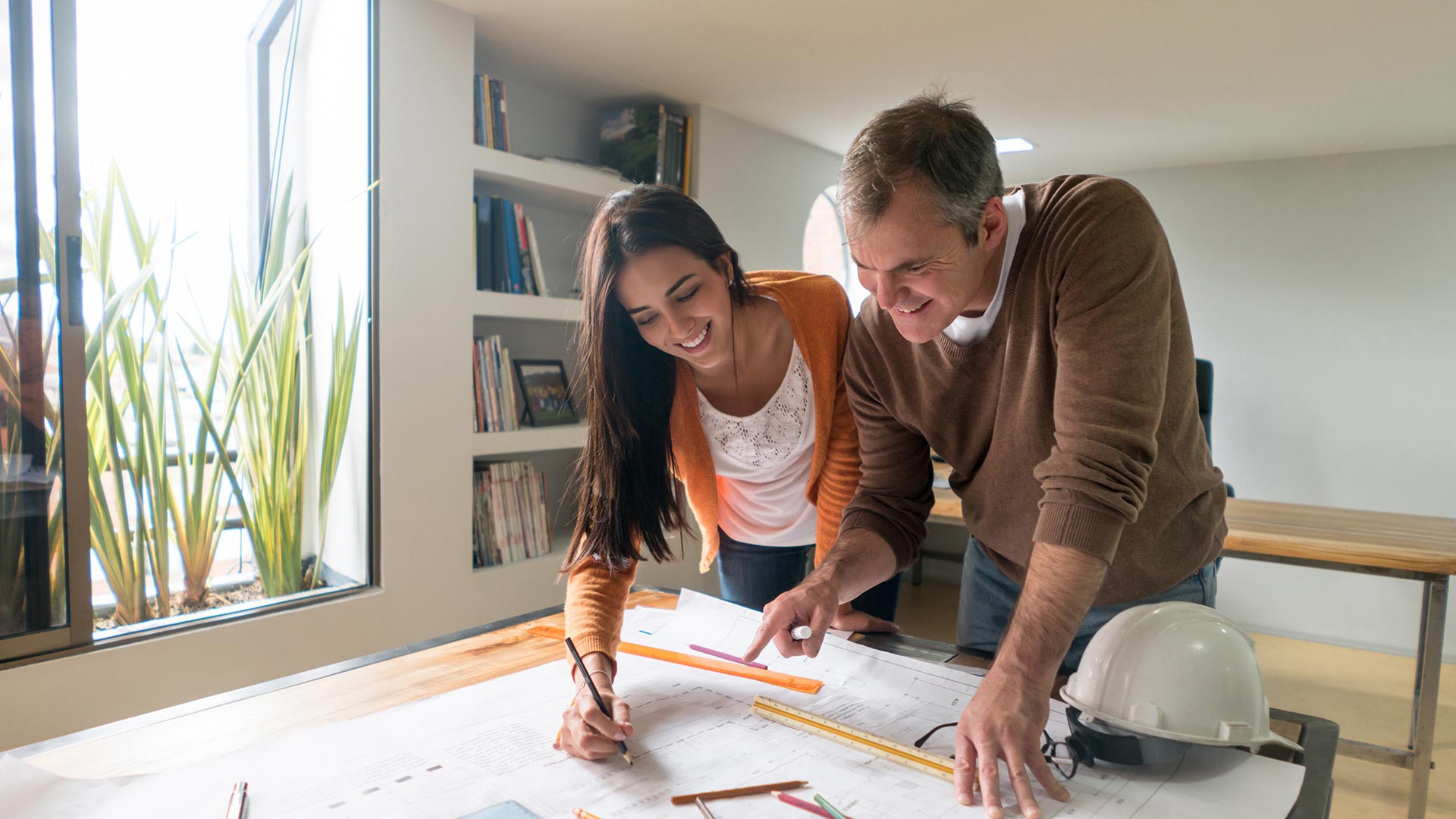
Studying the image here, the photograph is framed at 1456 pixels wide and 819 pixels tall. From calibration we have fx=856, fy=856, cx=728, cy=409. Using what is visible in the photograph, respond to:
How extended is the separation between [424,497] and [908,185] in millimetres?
2147

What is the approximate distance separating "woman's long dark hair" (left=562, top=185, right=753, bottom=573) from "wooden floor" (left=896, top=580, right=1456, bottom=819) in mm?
2227

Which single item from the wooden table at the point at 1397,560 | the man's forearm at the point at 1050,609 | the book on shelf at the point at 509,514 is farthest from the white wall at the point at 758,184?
the man's forearm at the point at 1050,609

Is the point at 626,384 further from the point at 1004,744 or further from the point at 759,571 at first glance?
the point at 1004,744

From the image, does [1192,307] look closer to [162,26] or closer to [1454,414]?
[1454,414]

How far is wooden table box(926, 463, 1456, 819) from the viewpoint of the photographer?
213 centimetres

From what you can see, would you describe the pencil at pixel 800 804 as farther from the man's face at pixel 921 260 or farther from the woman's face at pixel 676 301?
the woman's face at pixel 676 301

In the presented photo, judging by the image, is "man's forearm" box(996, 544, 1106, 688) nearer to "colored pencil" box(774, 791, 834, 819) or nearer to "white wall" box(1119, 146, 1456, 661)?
"colored pencil" box(774, 791, 834, 819)

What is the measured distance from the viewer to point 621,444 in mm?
1329

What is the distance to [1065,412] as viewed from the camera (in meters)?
0.92

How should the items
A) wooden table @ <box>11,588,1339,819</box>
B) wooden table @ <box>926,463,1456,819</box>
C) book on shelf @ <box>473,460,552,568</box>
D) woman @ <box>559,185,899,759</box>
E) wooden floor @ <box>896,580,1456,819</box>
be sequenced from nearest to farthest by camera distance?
wooden table @ <box>11,588,1339,819</box> < woman @ <box>559,185,899,759</box> < wooden table @ <box>926,463,1456,819</box> < wooden floor @ <box>896,580,1456,819</box> < book on shelf @ <box>473,460,552,568</box>

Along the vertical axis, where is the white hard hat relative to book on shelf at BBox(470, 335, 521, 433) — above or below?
below

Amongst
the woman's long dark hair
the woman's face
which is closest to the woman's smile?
the woman's face

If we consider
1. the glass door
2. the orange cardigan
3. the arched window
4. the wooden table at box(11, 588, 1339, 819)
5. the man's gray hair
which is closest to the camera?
the wooden table at box(11, 588, 1339, 819)

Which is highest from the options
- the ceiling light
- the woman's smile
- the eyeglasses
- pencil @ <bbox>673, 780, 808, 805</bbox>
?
the ceiling light
